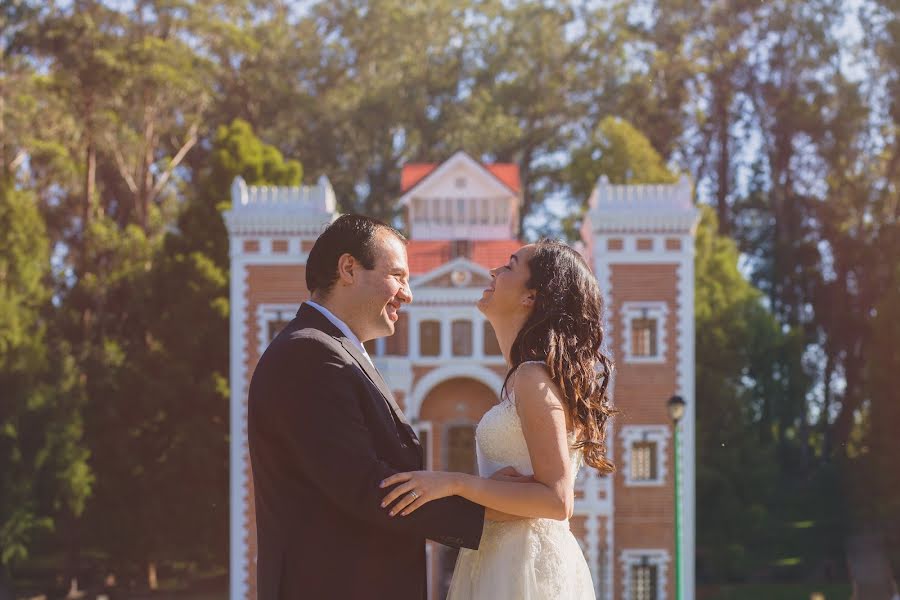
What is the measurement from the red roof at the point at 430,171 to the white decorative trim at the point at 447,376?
5.33 metres

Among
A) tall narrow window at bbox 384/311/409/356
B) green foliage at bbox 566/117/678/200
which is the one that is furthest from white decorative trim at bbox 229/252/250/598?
green foliage at bbox 566/117/678/200

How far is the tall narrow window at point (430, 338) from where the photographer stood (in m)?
28.1

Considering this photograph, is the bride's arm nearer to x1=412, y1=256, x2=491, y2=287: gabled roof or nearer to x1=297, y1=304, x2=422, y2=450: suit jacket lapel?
x1=297, y1=304, x2=422, y2=450: suit jacket lapel

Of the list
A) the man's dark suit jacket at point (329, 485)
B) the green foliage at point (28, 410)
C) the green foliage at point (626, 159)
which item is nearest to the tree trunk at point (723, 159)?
the green foliage at point (626, 159)

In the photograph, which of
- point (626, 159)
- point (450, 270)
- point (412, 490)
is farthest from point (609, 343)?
point (412, 490)

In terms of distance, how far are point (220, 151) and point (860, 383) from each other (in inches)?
777

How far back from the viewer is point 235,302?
92.0ft

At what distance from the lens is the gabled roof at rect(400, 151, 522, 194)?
3158 centimetres

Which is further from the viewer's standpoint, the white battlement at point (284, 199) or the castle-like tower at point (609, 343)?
the white battlement at point (284, 199)

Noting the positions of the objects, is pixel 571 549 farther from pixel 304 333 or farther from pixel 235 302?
pixel 235 302

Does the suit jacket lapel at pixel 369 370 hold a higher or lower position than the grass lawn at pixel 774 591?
higher

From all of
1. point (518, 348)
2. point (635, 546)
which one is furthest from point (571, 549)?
point (635, 546)

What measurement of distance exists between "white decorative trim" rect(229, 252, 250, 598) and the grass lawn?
12.1 metres

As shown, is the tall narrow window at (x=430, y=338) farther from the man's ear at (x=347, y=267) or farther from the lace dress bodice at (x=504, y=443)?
the man's ear at (x=347, y=267)
